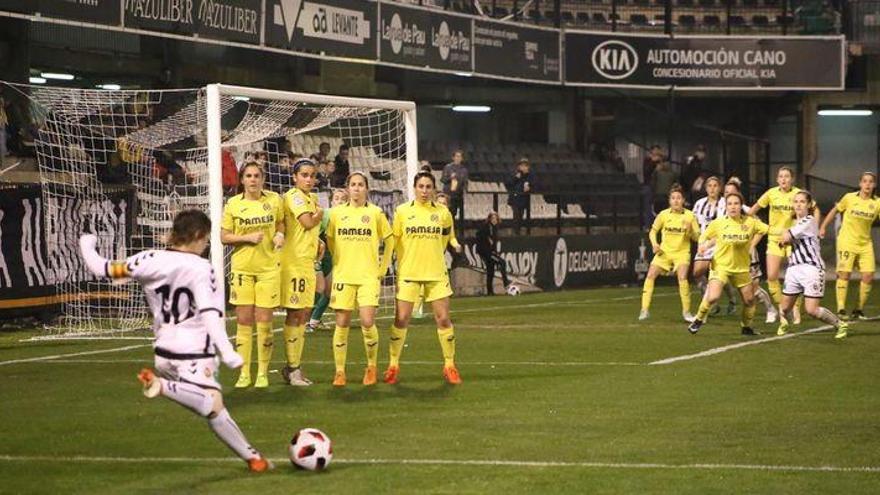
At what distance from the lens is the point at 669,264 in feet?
80.8

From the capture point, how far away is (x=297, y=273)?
52.0ft

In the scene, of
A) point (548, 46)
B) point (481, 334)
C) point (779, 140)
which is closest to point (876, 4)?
point (779, 140)

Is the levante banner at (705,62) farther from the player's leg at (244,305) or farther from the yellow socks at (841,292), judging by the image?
the player's leg at (244,305)

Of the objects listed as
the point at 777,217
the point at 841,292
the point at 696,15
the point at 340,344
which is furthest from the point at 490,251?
the point at 340,344

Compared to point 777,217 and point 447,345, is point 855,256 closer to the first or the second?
point 777,217

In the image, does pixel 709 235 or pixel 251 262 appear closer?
pixel 251 262

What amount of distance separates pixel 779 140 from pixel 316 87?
1877 cm

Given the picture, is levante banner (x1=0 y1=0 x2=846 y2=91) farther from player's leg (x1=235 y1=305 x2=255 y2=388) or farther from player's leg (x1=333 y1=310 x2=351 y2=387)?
player's leg (x1=333 y1=310 x2=351 y2=387)

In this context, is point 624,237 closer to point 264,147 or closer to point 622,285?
point 622,285

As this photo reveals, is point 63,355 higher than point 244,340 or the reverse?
the reverse

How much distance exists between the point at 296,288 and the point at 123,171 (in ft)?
31.9

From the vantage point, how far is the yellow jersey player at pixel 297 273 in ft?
51.2

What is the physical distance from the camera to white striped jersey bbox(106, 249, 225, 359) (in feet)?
32.8

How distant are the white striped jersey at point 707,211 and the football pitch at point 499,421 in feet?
15.9
